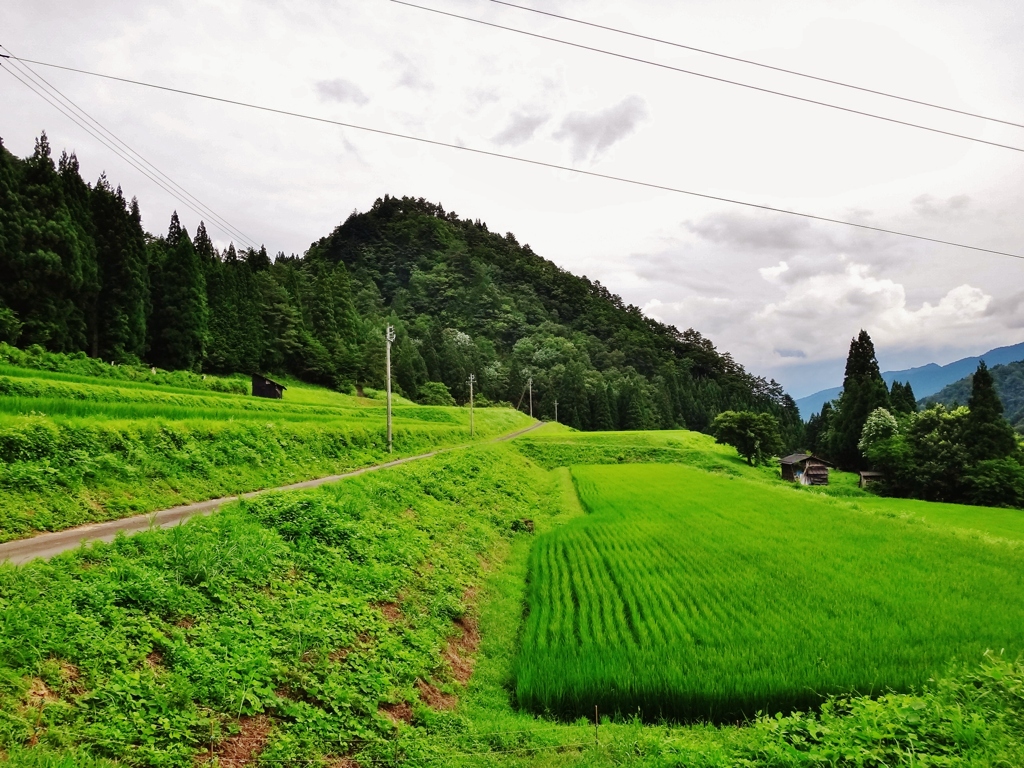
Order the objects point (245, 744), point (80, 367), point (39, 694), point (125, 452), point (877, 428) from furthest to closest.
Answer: point (877, 428) → point (80, 367) → point (125, 452) → point (245, 744) → point (39, 694)

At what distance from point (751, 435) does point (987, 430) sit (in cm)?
1738

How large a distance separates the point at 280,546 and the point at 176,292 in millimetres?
40046

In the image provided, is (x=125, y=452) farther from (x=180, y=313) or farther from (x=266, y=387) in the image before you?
(x=180, y=313)

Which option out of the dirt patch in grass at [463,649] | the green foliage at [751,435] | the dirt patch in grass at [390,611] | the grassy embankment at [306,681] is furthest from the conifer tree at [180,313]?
the green foliage at [751,435]

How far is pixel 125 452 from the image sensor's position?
436 inches

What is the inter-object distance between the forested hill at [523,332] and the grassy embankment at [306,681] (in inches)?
2375

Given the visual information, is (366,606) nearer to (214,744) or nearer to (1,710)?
Answer: (214,744)

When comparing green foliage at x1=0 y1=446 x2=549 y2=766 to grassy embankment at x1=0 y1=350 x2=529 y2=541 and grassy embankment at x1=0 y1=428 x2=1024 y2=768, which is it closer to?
grassy embankment at x1=0 y1=428 x2=1024 y2=768

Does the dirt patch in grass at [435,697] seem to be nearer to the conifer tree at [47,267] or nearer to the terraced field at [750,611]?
the terraced field at [750,611]

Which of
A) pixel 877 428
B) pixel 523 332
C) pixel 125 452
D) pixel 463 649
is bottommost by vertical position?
pixel 463 649

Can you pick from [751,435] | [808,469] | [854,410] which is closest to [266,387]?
[751,435]

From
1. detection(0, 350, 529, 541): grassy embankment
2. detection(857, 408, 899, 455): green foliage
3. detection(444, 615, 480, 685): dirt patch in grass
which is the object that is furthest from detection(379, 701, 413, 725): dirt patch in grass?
detection(857, 408, 899, 455): green foliage

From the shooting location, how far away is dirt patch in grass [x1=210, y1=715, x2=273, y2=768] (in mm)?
4809

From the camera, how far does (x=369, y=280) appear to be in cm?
13838
